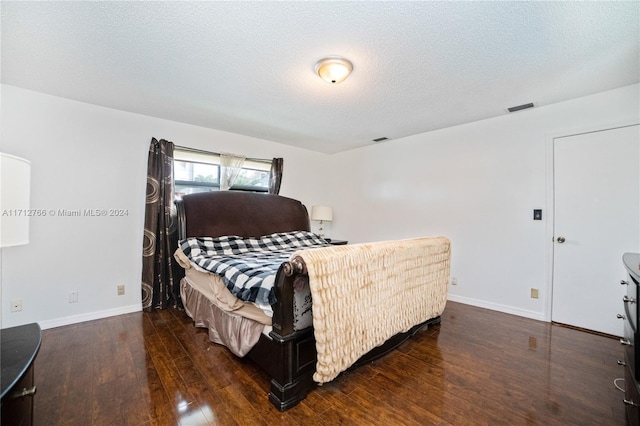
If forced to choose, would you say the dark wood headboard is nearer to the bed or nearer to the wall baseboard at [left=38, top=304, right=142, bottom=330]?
the bed

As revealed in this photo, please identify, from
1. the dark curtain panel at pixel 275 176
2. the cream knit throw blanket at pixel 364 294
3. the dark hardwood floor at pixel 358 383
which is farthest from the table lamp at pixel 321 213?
the dark hardwood floor at pixel 358 383

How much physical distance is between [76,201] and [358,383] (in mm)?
3336

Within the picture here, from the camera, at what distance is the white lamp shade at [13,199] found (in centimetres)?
86

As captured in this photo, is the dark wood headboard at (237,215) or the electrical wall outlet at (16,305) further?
the dark wood headboard at (237,215)

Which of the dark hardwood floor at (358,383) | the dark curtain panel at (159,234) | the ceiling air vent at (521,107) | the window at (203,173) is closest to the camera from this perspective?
the dark hardwood floor at (358,383)

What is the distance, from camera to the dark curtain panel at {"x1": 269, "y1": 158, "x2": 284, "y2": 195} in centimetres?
446

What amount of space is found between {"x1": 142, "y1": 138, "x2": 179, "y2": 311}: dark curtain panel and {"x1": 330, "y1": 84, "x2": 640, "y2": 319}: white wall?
3147 mm

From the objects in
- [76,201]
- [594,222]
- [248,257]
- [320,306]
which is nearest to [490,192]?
[594,222]

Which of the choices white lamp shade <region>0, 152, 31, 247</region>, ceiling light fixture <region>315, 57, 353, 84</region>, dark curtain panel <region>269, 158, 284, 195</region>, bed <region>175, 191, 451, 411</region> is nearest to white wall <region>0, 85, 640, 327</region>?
dark curtain panel <region>269, 158, 284, 195</region>

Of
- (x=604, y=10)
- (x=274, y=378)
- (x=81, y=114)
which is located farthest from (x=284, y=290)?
(x=81, y=114)

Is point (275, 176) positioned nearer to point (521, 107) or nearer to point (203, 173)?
point (203, 173)

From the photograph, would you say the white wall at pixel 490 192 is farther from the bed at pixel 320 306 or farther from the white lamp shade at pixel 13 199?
the white lamp shade at pixel 13 199

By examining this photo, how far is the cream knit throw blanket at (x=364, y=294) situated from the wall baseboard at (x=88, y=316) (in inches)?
106

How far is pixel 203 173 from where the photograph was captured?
3.84 m
